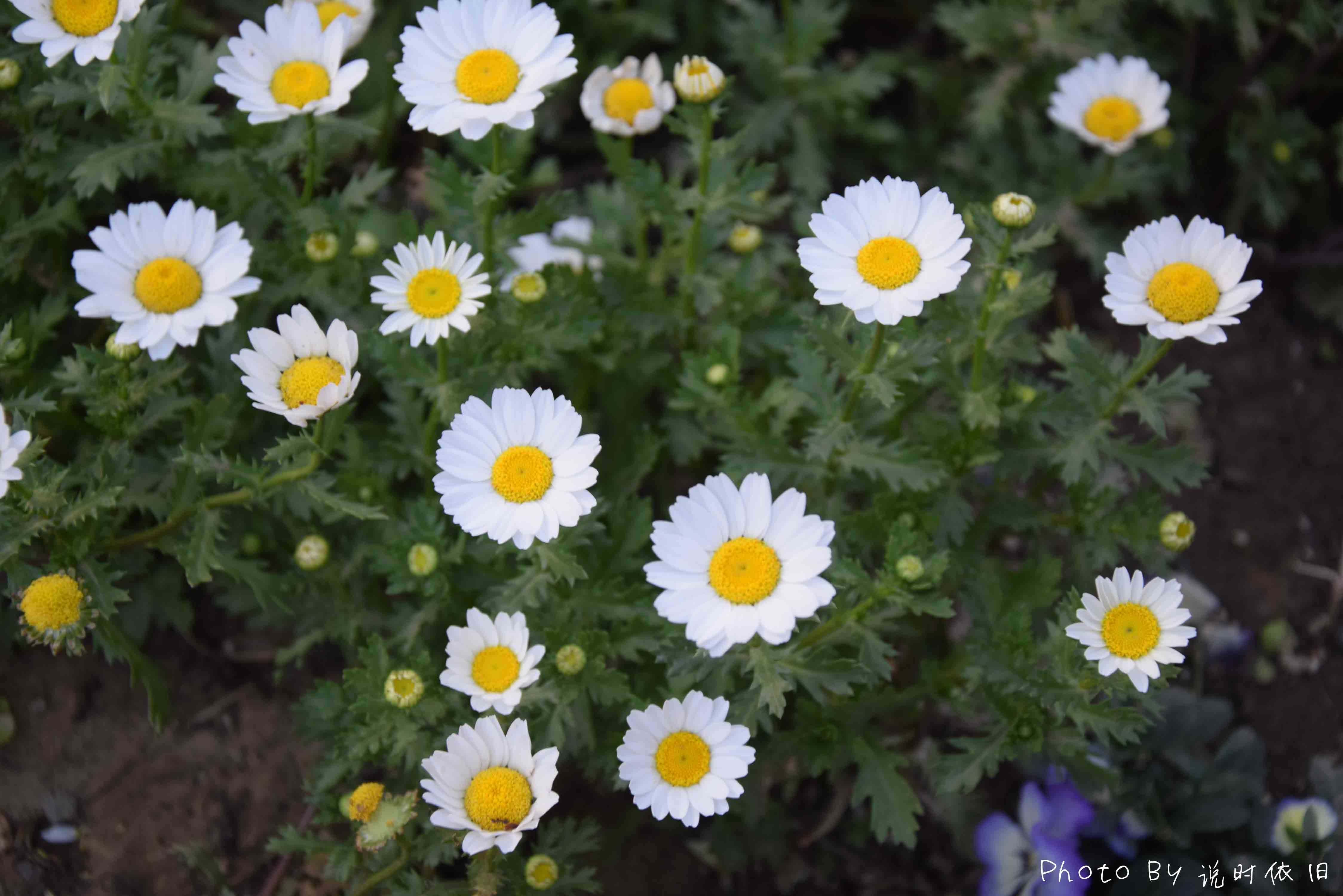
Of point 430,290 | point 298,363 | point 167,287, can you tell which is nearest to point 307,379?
point 298,363

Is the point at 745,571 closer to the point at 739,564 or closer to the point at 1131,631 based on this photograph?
the point at 739,564

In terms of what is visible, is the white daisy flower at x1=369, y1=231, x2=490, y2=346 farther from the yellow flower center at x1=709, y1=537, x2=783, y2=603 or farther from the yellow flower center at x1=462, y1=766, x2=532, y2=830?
the yellow flower center at x1=462, y1=766, x2=532, y2=830

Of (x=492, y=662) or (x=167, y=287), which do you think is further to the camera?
(x=167, y=287)

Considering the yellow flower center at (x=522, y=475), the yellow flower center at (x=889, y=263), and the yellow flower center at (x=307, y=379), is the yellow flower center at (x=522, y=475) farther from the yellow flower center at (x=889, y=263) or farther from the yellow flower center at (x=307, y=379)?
the yellow flower center at (x=889, y=263)

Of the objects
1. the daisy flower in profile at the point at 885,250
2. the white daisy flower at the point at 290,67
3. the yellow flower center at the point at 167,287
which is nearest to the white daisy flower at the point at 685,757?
the daisy flower in profile at the point at 885,250

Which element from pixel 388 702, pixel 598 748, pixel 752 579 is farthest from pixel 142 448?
pixel 752 579

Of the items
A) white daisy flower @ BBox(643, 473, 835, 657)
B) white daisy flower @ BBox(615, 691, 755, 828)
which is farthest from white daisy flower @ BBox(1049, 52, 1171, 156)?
white daisy flower @ BBox(615, 691, 755, 828)
